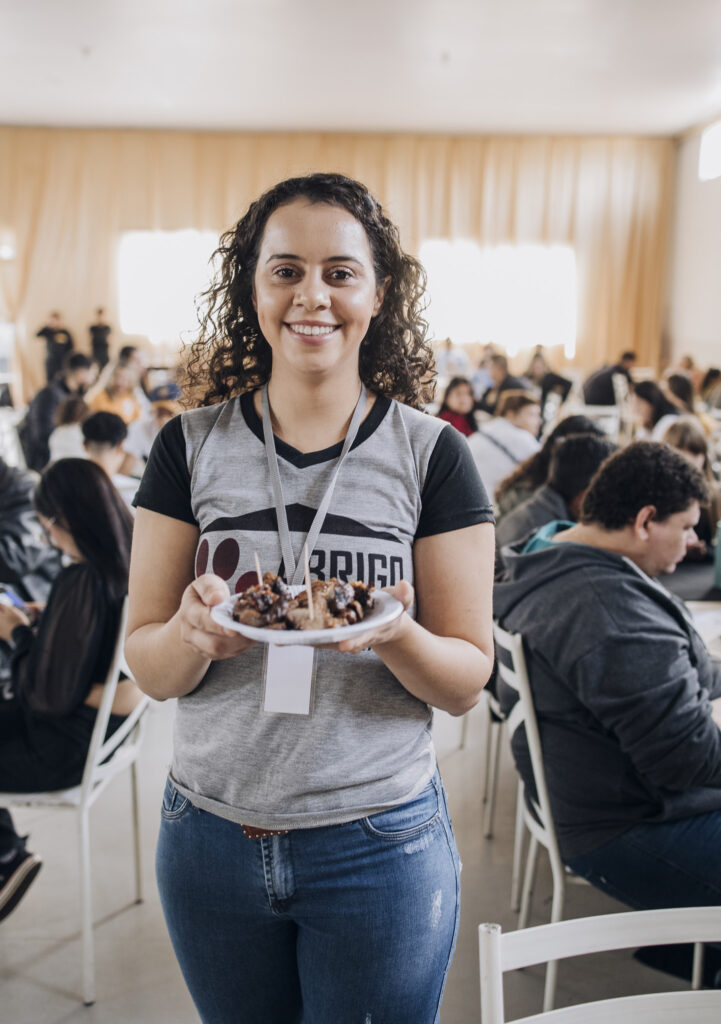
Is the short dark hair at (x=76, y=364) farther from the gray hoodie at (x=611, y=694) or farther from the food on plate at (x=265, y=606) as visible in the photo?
the food on plate at (x=265, y=606)

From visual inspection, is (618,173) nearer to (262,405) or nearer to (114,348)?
(114,348)

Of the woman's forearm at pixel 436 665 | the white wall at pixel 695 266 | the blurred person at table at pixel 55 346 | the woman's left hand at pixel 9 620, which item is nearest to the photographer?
the woman's forearm at pixel 436 665

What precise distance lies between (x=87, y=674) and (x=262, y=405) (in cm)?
109

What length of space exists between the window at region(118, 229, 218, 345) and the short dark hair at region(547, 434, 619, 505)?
11.4 metres

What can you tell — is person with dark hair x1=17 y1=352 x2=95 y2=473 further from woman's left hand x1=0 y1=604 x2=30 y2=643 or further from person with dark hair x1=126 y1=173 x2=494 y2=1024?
person with dark hair x1=126 y1=173 x2=494 y2=1024

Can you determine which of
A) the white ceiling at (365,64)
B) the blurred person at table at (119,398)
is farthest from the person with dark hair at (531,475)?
the white ceiling at (365,64)

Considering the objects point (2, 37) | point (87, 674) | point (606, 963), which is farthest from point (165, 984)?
point (2, 37)

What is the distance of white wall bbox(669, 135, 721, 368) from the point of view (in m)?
11.5

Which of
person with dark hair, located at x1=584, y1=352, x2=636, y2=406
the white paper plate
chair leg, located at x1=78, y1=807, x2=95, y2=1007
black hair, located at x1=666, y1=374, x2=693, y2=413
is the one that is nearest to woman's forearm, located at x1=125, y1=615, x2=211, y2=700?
the white paper plate

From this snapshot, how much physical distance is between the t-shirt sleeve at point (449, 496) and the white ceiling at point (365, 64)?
7151mm

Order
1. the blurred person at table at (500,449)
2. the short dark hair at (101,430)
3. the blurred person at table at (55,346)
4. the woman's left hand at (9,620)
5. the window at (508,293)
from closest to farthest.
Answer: the woman's left hand at (9,620), the short dark hair at (101,430), the blurred person at table at (500,449), the blurred person at table at (55,346), the window at (508,293)

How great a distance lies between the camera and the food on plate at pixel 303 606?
84 cm

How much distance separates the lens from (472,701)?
1.02 m

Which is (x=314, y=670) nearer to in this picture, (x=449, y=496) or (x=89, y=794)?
(x=449, y=496)
